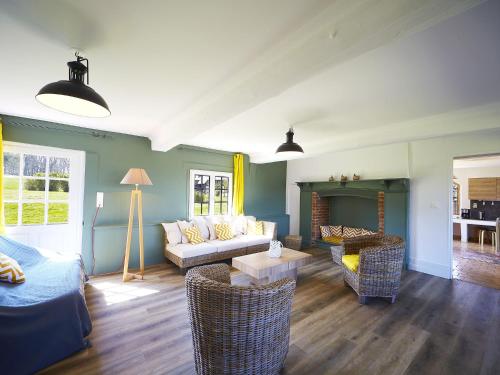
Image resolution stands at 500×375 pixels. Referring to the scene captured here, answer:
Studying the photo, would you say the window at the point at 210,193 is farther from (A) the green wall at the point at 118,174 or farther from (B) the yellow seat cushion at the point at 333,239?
(B) the yellow seat cushion at the point at 333,239

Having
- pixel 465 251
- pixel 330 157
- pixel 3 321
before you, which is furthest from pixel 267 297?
pixel 465 251

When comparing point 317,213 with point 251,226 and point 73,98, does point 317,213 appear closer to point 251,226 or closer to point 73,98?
point 251,226

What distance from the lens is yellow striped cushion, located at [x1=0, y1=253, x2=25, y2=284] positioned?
2031 millimetres

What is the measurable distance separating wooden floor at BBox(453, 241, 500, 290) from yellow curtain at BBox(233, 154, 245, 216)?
14.1ft

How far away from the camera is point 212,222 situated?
478 cm

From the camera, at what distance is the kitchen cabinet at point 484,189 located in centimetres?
641

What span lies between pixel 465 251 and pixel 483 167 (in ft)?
10.1

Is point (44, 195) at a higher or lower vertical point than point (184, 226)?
higher

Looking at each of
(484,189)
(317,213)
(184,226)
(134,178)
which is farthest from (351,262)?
(484,189)

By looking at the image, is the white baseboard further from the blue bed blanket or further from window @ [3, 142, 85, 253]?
window @ [3, 142, 85, 253]

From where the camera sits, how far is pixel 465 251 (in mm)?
5465

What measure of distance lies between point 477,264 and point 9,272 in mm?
7228

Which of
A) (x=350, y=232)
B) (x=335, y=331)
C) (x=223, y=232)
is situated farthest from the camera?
(x=350, y=232)

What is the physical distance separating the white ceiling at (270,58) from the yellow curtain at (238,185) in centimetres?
243
